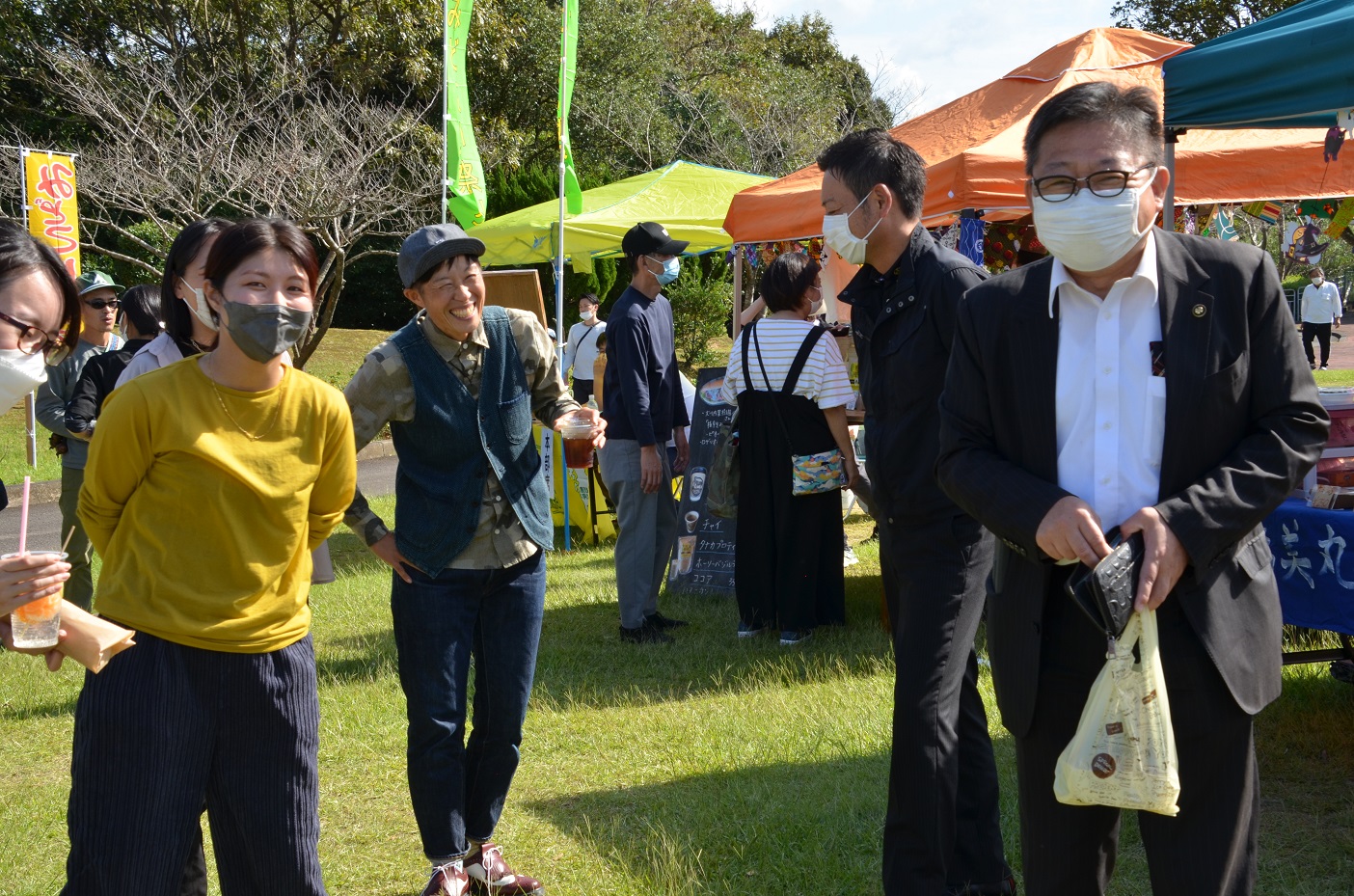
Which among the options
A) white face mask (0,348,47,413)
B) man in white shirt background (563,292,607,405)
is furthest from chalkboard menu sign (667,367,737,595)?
white face mask (0,348,47,413)

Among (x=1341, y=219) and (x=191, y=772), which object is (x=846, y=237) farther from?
(x=1341, y=219)

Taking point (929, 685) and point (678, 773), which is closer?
point (929, 685)

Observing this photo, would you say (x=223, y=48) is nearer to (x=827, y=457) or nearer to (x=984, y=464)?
(x=827, y=457)

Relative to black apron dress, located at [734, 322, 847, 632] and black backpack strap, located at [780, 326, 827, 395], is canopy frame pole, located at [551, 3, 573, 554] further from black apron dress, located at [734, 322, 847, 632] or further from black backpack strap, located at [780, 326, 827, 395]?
black backpack strap, located at [780, 326, 827, 395]

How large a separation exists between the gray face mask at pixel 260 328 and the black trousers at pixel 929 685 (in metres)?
1.71

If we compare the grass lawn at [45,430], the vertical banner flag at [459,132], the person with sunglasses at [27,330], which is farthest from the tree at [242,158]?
the person with sunglasses at [27,330]

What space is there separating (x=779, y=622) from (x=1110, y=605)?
465cm

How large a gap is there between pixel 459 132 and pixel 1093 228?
30.9 ft

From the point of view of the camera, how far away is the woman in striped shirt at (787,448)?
605 centimetres

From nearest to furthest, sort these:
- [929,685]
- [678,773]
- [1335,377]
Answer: [929,685], [678,773], [1335,377]

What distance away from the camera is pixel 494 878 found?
3.62 m

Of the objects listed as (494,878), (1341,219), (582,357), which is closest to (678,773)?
(494,878)

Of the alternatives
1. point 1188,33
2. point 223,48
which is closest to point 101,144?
point 223,48

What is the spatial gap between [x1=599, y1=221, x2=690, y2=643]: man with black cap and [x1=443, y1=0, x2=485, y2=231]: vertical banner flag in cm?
468
